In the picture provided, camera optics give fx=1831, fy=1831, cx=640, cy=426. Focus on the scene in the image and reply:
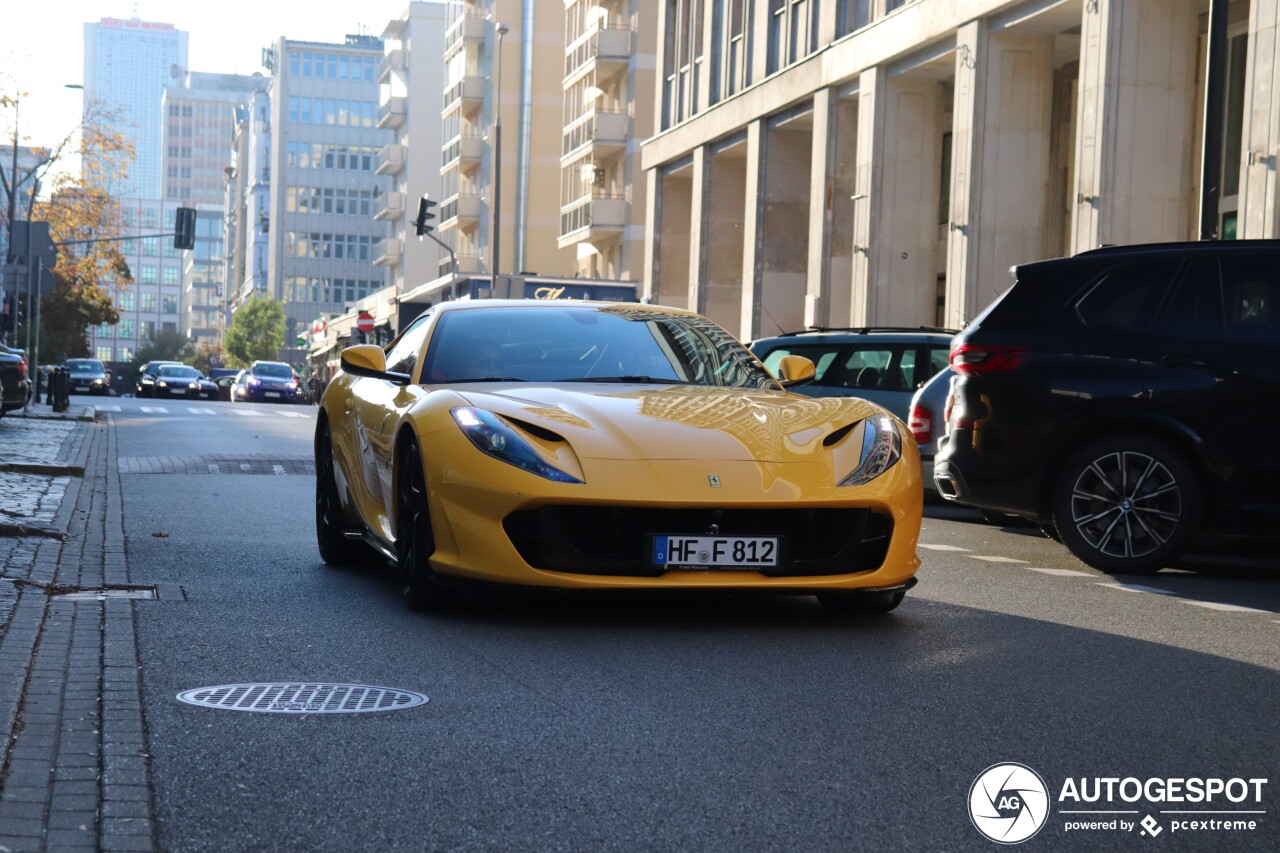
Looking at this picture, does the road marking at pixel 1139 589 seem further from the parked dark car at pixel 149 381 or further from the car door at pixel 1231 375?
the parked dark car at pixel 149 381

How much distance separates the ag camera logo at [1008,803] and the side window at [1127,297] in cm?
582

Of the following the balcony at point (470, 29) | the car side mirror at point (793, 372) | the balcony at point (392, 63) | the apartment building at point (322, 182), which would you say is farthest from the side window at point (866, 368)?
the apartment building at point (322, 182)

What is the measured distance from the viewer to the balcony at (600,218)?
203ft

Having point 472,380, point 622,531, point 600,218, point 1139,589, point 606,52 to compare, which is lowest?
point 1139,589

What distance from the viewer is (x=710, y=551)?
6.95 metres

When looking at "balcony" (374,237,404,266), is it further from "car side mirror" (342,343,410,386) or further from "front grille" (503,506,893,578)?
"front grille" (503,506,893,578)

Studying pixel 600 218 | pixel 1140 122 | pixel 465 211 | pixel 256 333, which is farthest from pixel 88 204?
pixel 256 333

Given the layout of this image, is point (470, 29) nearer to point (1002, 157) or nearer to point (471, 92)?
point (471, 92)

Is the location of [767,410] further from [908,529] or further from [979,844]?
[979,844]

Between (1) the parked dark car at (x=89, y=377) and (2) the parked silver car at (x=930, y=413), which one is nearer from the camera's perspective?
(2) the parked silver car at (x=930, y=413)

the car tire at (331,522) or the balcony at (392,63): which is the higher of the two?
the balcony at (392,63)

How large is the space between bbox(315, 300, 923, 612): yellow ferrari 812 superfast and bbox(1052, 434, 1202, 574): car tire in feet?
8.82

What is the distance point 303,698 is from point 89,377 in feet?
200

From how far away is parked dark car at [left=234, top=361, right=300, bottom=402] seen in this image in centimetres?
5703
